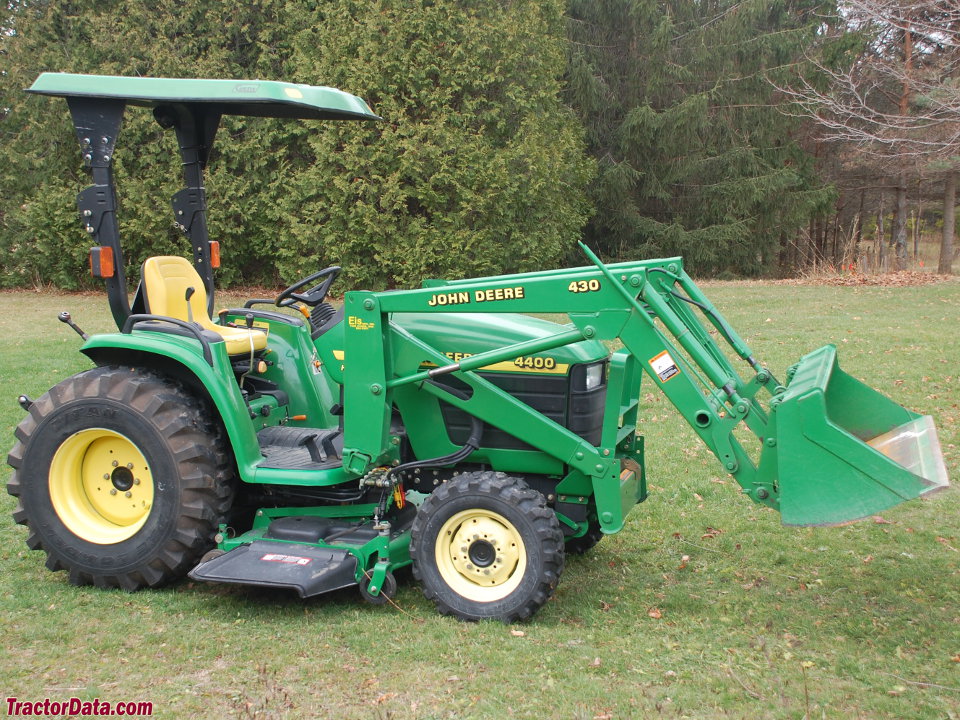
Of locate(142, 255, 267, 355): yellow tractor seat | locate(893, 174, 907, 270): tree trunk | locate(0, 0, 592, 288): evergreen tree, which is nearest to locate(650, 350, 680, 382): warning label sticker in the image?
locate(142, 255, 267, 355): yellow tractor seat

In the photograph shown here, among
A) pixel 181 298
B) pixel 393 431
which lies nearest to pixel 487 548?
pixel 393 431

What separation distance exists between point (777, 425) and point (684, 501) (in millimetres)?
2434

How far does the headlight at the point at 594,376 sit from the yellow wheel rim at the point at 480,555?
810mm

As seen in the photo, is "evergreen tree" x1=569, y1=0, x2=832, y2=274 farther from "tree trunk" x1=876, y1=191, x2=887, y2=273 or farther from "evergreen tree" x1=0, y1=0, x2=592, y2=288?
"evergreen tree" x1=0, y1=0, x2=592, y2=288

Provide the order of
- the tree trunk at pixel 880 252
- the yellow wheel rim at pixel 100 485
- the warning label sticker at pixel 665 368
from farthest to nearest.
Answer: the tree trunk at pixel 880 252, the yellow wheel rim at pixel 100 485, the warning label sticker at pixel 665 368

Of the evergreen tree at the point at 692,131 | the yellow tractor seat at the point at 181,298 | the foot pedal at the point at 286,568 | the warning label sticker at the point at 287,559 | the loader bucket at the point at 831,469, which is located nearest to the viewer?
the loader bucket at the point at 831,469

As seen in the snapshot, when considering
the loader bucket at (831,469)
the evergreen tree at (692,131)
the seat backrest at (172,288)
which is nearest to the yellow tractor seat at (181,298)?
the seat backrest at (172,288)

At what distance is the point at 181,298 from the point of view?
17.6ft

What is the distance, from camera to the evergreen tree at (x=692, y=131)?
23.4 m

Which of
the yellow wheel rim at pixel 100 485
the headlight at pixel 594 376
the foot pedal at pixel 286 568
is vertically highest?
the headlight at pixel 594 376

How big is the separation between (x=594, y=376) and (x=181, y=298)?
7.93ft

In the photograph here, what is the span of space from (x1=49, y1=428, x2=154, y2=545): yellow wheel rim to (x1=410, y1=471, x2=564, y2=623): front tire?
58.1 inches

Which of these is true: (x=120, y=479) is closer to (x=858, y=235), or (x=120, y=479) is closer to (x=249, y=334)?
(x=249, y=334)

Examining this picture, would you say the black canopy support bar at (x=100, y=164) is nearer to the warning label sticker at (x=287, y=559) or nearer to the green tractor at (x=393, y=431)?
the green tractor at (x=393, y=431)
